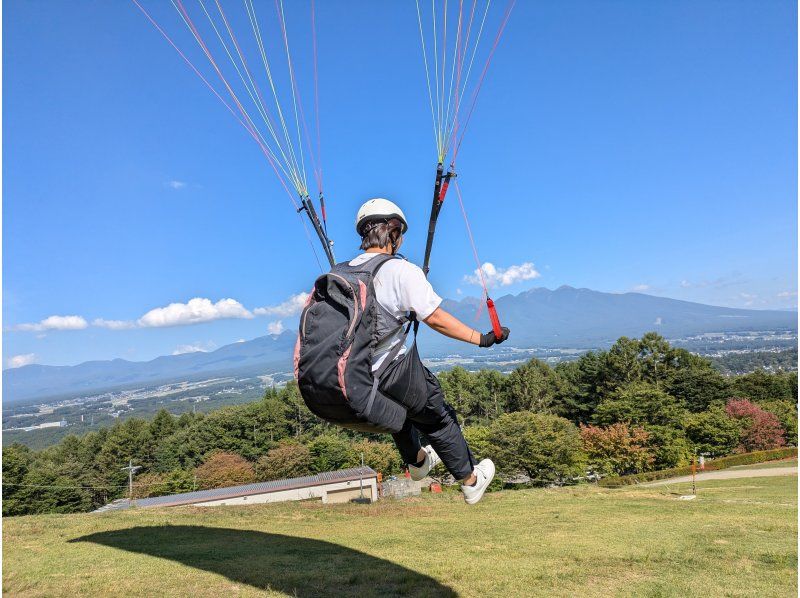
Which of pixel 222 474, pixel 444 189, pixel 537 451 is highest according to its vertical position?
pixel 444 189

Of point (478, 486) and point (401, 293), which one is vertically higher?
point (401, 293)

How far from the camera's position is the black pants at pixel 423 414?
12.2 feet

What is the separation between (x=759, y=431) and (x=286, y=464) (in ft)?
147

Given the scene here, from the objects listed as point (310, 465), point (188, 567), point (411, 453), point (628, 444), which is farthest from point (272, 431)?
point (411, 453)

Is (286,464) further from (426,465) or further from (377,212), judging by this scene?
(377,212)

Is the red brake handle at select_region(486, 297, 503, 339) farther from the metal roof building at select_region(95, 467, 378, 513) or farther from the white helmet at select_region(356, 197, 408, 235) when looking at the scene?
the metal roof building at select_region(95, 467, 378, 513)

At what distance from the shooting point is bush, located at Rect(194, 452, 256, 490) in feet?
170

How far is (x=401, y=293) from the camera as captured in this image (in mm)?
3568

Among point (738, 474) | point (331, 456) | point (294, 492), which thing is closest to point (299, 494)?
point (294, 492)

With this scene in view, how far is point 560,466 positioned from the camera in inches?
1572

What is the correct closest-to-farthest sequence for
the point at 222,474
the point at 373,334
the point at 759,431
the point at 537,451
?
the point at 373,334, the point at 537,451, the point at 759,431, the point at 222,474

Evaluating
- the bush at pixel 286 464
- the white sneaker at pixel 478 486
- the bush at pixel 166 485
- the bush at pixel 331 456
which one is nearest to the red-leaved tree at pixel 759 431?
the bush at pixel 331 456

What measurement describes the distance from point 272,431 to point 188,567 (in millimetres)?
61777

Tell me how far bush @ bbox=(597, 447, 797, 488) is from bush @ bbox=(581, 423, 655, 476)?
2.48 metres
